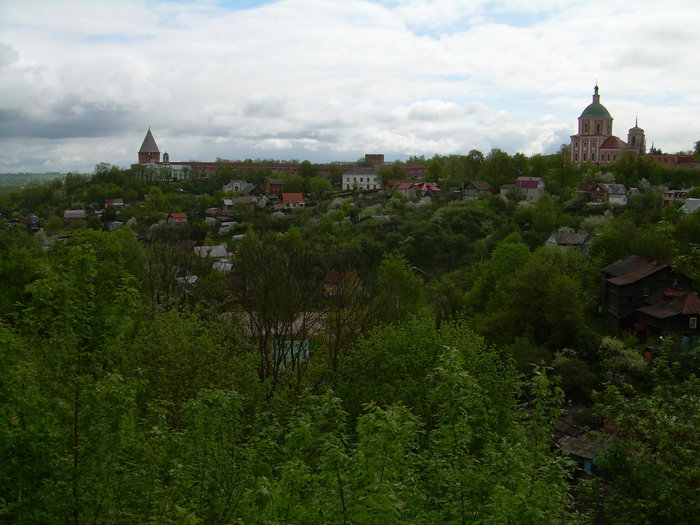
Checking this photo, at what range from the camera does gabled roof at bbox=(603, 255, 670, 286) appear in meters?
22.4

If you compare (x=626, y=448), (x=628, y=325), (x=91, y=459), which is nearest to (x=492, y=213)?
(x=628, y=325)

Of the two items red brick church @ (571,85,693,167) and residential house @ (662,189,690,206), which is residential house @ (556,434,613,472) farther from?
red brick church @ (571,85,693,167)

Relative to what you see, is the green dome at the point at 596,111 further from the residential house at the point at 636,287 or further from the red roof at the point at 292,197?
the residential house at the point at 636,287

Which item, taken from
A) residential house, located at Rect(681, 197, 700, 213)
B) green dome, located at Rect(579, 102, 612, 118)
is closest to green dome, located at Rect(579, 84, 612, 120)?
green dome, located at Rect(579, 102, 612, 118)

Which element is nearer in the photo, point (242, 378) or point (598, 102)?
point (242, 378)

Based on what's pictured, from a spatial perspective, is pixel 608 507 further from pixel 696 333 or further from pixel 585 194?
pixel 585 194

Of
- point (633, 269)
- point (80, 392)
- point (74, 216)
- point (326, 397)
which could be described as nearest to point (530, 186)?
point (633, 269)

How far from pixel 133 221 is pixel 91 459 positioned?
5015 centimetres

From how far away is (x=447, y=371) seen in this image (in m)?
6.38

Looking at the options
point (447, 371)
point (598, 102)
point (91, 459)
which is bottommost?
point (91, 459)

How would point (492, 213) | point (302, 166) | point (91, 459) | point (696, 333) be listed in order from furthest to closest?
point (302, 166) → point (492, 213) → point (696, 333) → point (91, 459)

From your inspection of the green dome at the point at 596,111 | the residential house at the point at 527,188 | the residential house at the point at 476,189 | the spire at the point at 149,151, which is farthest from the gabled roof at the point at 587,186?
the spire at the point at 149,151

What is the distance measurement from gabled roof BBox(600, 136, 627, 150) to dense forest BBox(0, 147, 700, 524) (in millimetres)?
39044

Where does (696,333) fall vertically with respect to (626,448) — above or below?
below
